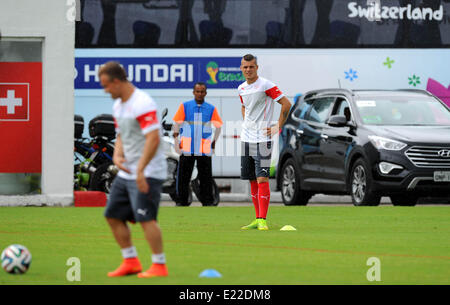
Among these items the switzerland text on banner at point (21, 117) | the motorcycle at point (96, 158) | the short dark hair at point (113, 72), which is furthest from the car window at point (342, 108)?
the short dark hair at point (113, 72)

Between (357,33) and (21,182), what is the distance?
8212 mm

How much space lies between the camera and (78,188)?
2216 centimetres

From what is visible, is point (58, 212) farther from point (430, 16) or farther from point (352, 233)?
point (430, 16)

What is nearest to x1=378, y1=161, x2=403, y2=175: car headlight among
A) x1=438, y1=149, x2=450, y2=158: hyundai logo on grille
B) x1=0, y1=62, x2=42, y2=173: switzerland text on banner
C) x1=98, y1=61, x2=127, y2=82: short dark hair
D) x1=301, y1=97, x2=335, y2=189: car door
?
x1=438, y1=149, x2=450, y2=158: hyundai logo on grille

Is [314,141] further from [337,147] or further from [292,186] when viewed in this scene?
[292,186]

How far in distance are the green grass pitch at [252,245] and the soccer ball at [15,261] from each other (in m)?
0.07

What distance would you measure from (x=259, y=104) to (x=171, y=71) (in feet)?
32.9

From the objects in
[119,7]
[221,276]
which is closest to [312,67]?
[119,7]

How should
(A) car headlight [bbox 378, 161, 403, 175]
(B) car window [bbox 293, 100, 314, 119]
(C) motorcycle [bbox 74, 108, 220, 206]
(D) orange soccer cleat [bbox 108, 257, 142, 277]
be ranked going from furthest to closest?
(B) car window [bbox 293, 100, 314, 119] < (C) motorcycle [bbox 74, 108, 220, 206] < (A) car headlight [bbox 378, 161, 403, 175] < (D) orange soccer cleat [bbox 108, 257, 142, 277]

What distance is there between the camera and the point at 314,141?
2122cm

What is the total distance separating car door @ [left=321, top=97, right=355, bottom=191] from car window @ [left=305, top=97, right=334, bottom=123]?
9.3 inches

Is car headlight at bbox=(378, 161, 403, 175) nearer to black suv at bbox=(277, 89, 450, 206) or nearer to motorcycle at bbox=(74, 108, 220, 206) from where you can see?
black suv at bbox=(277, 89, 450, 206)

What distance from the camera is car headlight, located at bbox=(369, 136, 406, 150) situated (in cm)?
1925

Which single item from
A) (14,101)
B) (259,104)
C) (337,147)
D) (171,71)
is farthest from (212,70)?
Answer: (259,104)
